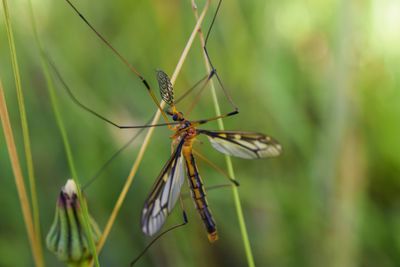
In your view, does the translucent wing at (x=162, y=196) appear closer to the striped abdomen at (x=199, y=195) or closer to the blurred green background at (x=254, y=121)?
the striped abdomen at (x=199, y=195)

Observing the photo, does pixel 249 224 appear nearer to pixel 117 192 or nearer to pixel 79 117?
pixel 117 192

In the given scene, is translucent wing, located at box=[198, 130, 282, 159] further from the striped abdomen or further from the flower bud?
the flower bud

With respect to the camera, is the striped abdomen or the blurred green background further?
the blurred green background

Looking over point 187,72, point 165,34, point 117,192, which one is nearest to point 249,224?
point 117,192

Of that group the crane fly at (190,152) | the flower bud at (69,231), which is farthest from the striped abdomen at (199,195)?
the flower bud at (69,231)

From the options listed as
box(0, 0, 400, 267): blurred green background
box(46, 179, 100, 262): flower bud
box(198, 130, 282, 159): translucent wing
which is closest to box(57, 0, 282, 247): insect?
box(198, 130, 282, 159): translucent wing

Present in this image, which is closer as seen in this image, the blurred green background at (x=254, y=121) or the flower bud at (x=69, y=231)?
the flower bud at (x=69, y=231)
